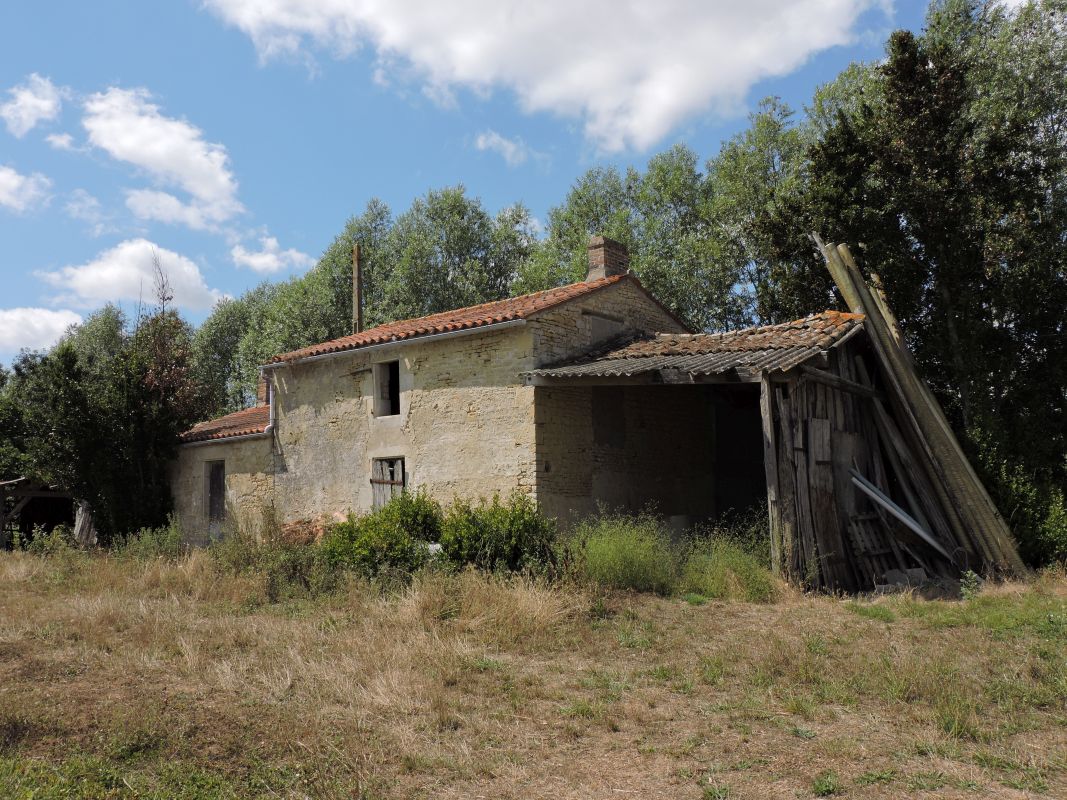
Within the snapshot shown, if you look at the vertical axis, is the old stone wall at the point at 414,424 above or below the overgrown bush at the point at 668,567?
above

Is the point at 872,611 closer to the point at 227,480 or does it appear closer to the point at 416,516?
the point at 416,516

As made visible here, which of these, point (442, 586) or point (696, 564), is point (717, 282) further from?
point (442, 586)

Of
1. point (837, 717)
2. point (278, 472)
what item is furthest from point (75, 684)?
point (278, 472)

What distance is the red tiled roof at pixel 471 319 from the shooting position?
12.2m

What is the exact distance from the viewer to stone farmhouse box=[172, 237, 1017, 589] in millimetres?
10516

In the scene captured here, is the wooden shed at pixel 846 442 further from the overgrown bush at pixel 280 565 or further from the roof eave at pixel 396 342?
the overgrown bush at pixel 280 565

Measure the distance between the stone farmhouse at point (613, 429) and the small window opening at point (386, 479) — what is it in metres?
0.04

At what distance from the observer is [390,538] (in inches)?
428

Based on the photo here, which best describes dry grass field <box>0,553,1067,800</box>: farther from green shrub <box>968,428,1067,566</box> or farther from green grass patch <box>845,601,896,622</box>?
green shrub <box>968,428,1067,566</box>

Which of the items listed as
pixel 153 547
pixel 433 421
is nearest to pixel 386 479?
pixel 433 421

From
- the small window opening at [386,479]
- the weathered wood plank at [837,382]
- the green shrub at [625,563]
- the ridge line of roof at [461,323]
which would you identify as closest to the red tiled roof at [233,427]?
the ridge line of roof at [461,323]

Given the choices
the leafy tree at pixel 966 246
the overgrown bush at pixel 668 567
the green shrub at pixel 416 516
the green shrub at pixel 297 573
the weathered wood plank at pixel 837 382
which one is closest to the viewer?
the overgrown bush at pixel 668 567

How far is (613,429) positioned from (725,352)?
8.80 feet

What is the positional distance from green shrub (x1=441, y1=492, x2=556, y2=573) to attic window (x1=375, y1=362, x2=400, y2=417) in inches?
152
